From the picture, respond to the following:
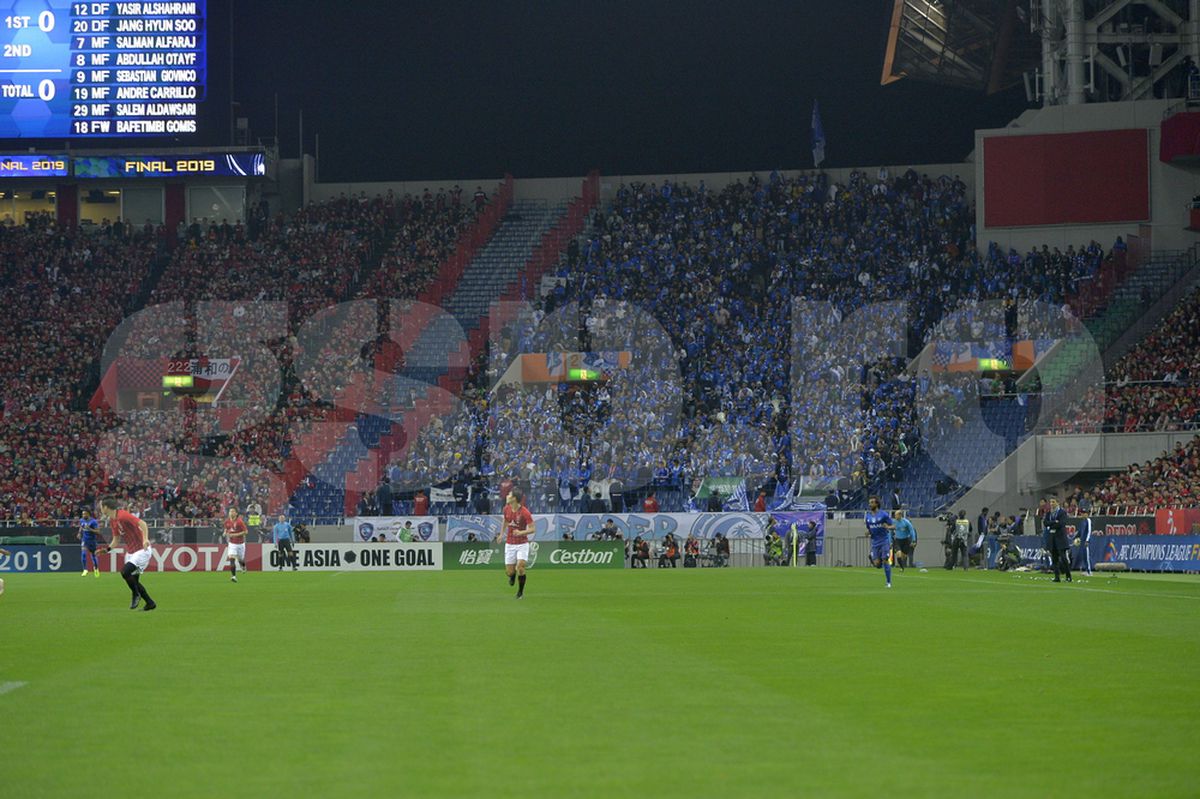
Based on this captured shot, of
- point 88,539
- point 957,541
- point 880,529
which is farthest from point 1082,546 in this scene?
point 88,539

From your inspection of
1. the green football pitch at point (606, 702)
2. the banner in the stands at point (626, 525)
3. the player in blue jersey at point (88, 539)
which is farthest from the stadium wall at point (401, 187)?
the green football pitch at point (606, 702)

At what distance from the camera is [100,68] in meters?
68.9

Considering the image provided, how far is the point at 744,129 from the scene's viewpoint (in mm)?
81562

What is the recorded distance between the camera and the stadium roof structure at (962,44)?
211 feet

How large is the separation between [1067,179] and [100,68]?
44776mm

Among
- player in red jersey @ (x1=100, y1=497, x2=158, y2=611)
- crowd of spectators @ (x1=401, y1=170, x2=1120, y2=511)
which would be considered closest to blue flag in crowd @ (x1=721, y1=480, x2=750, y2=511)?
crowd of spectators @ (x1=401, y1=170, x2=1120, y2=511)

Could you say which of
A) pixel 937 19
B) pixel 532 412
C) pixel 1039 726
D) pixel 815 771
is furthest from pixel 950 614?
pixel 937 19

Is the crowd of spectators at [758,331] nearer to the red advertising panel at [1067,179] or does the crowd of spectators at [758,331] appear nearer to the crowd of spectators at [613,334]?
the crowd of spectators at [613,334]

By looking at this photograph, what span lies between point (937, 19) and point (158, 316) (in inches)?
1462

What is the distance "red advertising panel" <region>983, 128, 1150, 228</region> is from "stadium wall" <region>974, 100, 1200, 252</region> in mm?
44

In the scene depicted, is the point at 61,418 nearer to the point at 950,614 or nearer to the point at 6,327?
the point at 6,327

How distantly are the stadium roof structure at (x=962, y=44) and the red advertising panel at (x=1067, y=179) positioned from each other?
484cm

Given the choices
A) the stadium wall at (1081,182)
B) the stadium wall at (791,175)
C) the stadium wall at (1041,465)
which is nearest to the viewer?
the stadium wall at (1041,465)

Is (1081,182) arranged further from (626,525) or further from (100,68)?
(100,68)
